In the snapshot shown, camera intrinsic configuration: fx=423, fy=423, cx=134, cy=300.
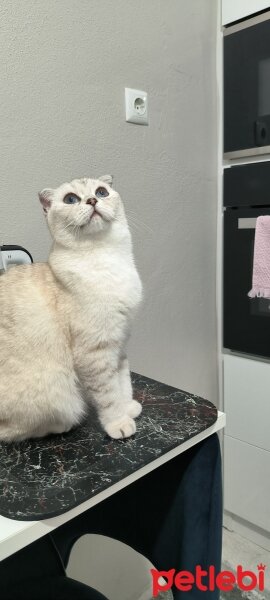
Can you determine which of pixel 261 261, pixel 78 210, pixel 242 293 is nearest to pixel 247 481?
pixel 242 293

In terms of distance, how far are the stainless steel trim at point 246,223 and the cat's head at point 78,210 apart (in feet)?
2.32

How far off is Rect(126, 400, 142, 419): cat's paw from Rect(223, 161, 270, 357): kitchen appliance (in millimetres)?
683

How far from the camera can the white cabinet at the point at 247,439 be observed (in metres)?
1.43

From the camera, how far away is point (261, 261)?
1309mm

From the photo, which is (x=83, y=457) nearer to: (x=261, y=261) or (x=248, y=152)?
(x=261, y=261)

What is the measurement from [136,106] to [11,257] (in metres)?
0.60

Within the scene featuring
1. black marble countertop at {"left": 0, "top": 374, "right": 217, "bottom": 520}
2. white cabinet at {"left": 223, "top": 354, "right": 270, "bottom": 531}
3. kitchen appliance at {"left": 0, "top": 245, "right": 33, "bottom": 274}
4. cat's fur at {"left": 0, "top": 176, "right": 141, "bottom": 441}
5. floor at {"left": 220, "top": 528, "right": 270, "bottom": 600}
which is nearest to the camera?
black marble countertop at {"left": 0, "top": 374, "right": 217, "bottom": 520}

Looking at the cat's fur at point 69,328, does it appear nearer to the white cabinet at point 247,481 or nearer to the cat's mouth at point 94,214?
the cat's mouth at point 94,214

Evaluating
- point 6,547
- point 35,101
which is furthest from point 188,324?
point 6,547

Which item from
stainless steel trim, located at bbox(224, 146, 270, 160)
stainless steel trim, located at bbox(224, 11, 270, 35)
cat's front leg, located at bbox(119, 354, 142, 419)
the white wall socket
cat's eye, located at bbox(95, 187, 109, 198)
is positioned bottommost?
cat's front leg, located at bbox(119, 354, 142, 419)

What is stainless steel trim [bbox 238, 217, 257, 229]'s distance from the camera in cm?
134

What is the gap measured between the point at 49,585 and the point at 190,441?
0.39m

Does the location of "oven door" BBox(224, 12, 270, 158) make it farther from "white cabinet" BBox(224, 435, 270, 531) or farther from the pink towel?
"white cabinet" BBox(224, 435, 270, 531)

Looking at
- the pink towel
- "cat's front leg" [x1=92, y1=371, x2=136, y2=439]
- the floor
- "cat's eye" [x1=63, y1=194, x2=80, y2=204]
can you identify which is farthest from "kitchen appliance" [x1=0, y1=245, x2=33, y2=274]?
the floor
